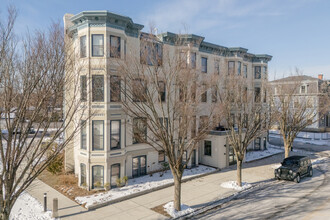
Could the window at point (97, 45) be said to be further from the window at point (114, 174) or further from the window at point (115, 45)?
the window at point (114, 174)

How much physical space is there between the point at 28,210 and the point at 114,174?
5.81m

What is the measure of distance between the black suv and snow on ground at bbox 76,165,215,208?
19.7 feet

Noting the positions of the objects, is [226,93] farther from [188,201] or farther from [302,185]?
[302,185]

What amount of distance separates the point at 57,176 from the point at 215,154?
48.9 feet

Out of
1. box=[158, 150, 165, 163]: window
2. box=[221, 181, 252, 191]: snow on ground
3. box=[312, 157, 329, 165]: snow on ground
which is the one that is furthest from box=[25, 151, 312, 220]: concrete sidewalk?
box=[312, 157, 329, 165]: snow on ground

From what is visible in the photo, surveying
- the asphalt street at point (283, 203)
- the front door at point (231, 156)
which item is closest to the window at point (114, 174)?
the asphalt street at point (283, 203)

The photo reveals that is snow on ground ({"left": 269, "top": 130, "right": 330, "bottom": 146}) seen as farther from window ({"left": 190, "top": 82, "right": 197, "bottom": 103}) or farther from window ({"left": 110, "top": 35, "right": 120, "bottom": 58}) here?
window ({"left": 110, "top": 35, "right": 120, "bottom": 58})

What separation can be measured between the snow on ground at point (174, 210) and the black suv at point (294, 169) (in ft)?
32.3

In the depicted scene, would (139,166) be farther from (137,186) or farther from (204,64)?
(204,64)

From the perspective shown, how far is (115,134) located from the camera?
17500mm

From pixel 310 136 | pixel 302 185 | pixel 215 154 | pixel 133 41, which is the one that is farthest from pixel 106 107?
pixel 310 136

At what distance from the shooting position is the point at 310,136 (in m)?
42.5

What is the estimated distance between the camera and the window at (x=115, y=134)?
1727cm

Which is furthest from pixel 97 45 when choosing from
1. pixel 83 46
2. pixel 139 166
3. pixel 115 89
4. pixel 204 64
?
pixel 204 64
